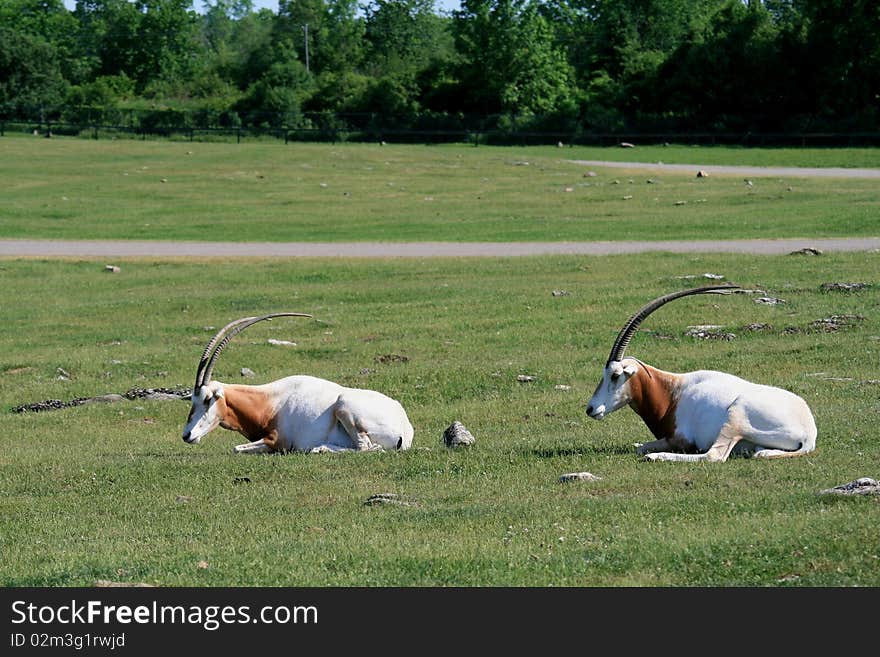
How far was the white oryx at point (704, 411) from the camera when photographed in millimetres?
12406

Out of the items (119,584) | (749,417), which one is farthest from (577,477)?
(119,584)

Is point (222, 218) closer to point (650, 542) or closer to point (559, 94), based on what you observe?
point (650, 542)

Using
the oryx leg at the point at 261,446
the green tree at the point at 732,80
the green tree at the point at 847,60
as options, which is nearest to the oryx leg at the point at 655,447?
the oryx leg at the point at 261,446

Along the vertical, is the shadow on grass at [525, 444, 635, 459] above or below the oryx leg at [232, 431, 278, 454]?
above

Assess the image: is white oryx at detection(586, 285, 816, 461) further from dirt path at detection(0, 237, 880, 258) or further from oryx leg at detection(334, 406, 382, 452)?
dirt path at detection(0, 237, 880, 258)

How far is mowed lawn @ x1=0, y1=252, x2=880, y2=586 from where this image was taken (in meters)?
8.91

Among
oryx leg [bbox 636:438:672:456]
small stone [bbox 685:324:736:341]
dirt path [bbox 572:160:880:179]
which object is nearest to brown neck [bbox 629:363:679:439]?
oryx leg [bbox 636:438:672:456]

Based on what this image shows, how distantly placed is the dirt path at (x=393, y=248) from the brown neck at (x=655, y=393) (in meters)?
19.0

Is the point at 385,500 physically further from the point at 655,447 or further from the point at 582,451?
the point at 655,447

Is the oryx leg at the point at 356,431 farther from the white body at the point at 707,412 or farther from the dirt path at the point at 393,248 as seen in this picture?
the dirt path at the point at 393,248

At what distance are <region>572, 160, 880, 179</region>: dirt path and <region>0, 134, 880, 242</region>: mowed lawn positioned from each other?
1.85 metres

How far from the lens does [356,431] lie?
1399cm

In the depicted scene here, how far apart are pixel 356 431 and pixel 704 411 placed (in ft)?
12.0
